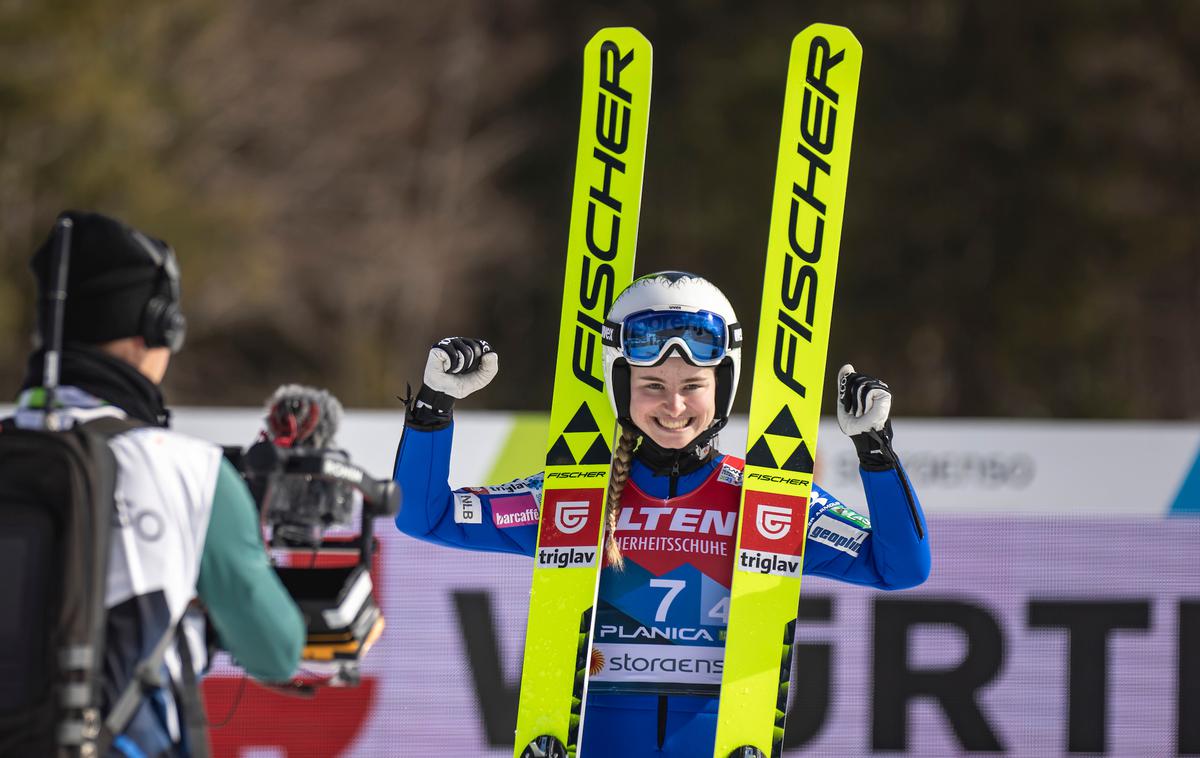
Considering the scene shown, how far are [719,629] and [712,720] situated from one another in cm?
18

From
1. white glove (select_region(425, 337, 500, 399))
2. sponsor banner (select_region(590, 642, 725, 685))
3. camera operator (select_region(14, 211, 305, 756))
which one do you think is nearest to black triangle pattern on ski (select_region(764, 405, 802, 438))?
sponsor banner (select_region(590, 642, 725, 685))

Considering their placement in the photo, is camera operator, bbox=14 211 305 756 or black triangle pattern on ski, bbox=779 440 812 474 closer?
camera operator, bbox=14 211 305 756

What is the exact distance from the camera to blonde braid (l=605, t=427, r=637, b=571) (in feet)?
10.0

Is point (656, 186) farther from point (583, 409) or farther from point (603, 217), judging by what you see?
point (583, 409)

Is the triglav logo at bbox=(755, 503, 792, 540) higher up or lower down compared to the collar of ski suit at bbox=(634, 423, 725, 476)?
lower down

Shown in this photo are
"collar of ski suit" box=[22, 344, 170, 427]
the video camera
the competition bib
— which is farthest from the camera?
the competition bib

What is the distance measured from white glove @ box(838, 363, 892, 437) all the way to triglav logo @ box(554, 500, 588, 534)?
59 cm

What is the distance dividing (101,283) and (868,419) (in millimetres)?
1440

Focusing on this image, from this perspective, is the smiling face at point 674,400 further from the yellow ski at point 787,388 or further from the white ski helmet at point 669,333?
the yellow ski at point 787,388

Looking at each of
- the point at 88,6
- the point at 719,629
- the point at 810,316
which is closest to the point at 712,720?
the point at 719,629

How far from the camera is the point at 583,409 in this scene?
331 cm

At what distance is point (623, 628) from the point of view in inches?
119

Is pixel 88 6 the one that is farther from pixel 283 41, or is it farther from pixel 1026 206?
pixel 1026 206

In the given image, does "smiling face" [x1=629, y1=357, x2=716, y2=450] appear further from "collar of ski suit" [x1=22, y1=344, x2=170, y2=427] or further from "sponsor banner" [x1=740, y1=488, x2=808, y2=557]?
"collar of ski suit" [x1=22, y1=344, x2=170, y2=427]
